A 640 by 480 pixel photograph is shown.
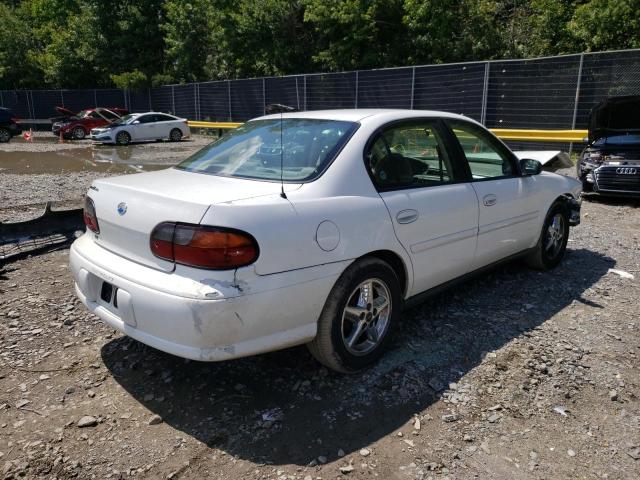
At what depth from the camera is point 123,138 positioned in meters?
22.5

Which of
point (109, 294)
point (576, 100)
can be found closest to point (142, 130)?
point (576, 100)

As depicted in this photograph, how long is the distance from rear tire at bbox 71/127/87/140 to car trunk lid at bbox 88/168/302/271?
24.5 metres

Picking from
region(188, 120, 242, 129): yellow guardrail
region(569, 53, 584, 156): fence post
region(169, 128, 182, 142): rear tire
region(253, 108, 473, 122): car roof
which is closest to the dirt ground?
region(253, 108, 473, 122): car roof

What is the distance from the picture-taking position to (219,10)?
29.7 m

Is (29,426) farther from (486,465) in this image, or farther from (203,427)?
(486,465)

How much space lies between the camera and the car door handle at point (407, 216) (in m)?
3.40

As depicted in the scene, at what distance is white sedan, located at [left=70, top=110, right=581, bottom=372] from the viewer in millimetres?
2691

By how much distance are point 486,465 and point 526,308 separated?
6.82 ft

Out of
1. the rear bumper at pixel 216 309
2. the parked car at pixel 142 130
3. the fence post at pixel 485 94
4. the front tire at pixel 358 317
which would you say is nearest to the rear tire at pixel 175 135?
the parked car at pixel 142 130

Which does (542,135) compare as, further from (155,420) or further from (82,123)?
(82,123)

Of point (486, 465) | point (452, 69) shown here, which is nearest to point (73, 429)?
point (486, 465)

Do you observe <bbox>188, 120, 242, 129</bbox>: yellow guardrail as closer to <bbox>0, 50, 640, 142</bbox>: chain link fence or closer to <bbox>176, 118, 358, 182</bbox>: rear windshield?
<bbox>0, 50, 640, 142</bbox>: chain link fence

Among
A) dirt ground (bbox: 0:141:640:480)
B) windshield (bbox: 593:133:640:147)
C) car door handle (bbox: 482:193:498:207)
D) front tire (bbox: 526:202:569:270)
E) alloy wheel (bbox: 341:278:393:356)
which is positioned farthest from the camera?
windshield (bbox: 593:133:640:147)

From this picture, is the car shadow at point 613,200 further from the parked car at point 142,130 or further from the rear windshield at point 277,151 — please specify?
the parked car at point 142,130
